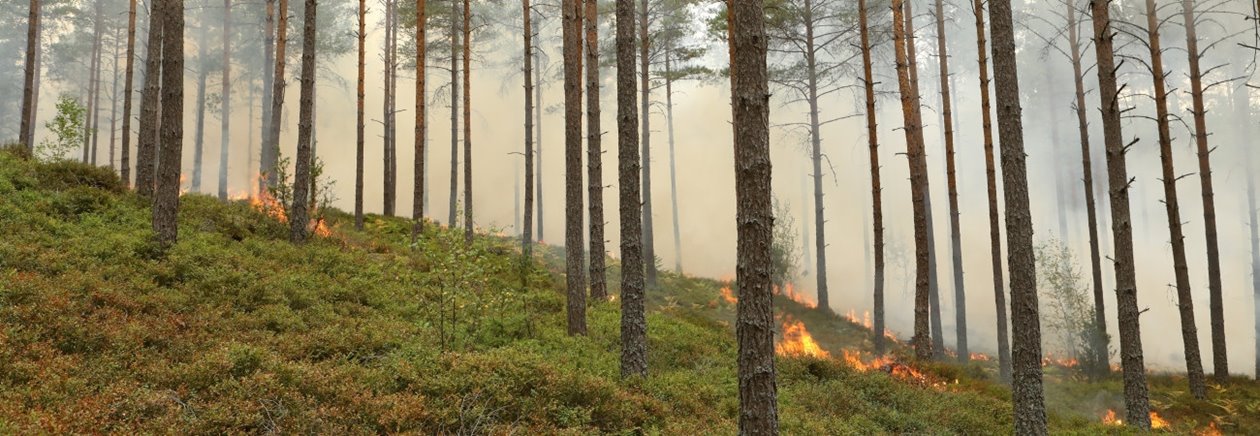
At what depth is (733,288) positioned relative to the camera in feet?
83.6

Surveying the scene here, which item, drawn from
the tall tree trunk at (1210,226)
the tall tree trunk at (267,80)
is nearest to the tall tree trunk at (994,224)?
the tall tree trunk at (1210,226)

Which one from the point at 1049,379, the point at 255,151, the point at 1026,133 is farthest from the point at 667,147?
the point at 1049,379

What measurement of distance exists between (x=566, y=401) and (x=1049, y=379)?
57.5ft

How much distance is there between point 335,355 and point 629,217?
4.67m

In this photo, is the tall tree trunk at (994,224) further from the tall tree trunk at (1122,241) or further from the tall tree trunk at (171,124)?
the tall tree trunk at (171,124)

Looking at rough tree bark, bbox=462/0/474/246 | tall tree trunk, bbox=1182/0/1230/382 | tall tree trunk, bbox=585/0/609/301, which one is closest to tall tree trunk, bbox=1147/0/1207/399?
tall tree trunk, bbox=1182/0/1230/382

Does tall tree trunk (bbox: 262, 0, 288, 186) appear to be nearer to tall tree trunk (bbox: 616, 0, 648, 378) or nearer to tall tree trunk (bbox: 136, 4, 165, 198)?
tall tree trunk (bbox: 136, 4, 165, 198)

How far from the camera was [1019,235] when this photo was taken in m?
8.71

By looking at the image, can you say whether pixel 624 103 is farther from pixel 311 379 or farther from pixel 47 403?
pixel 47 403

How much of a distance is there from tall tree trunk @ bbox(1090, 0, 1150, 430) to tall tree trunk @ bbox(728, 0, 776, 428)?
834 cm

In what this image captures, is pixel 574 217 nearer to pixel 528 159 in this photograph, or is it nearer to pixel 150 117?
pixel 528 159

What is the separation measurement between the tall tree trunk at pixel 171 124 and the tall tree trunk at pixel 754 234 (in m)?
10.8

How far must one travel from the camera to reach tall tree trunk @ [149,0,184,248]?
11.2 metres

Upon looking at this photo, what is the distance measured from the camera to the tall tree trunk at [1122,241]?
10742mm
